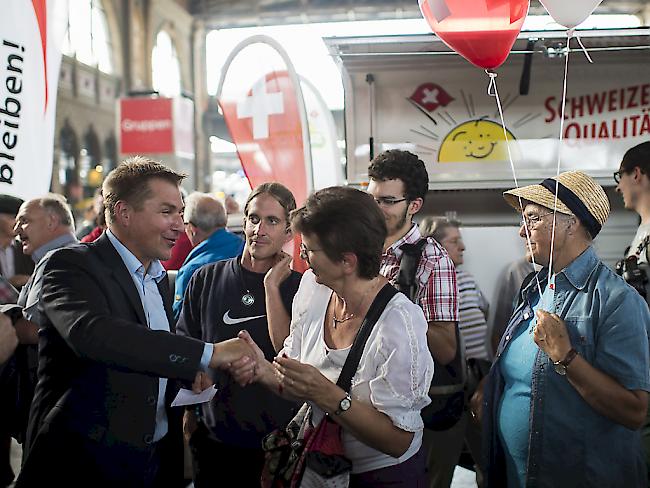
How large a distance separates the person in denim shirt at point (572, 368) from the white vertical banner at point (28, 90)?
8.12ft

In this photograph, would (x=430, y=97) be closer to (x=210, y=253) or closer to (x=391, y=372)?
(x=210, y=253)

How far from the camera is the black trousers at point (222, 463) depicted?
2.60 meters

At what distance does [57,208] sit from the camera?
3.94 metres

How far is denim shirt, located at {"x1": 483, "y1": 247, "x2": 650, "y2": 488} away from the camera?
2094mm

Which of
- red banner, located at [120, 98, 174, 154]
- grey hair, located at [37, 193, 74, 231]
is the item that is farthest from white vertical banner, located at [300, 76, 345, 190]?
Result: red banner, located at [120, 98, 174, 154]

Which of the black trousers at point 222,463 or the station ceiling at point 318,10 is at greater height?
the station ceiling at point 318,10

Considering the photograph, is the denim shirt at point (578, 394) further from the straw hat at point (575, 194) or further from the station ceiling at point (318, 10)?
the station ceiling at point (318, 10)

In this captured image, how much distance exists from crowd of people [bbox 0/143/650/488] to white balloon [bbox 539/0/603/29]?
0.76 metres

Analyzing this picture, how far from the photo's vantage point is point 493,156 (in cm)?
485

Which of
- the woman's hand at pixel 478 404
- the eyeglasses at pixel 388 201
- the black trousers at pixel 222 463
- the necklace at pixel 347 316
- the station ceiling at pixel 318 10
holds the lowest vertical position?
the black trousers at pixel 222 463

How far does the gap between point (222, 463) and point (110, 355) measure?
911 millimetres

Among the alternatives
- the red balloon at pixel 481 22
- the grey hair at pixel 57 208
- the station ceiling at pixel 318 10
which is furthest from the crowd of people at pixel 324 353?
the station ceiling at pixel 318 10

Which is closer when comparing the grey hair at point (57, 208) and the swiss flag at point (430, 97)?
the grey hair at point (57, 208)

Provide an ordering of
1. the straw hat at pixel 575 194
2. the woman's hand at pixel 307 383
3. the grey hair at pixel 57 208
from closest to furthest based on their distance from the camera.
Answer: the woman's hand at pixel 307 383, the straw hat at pixel 575 194, the grey hair at pixel 57 208
